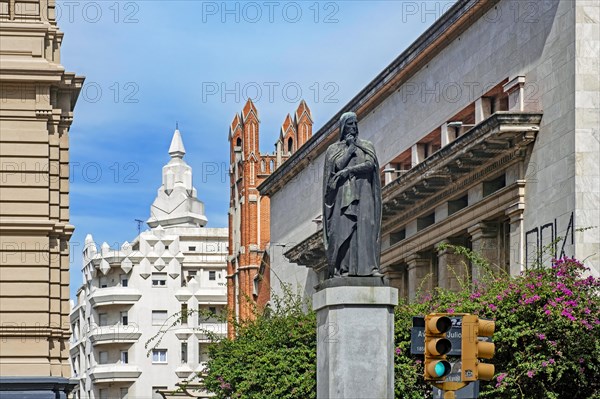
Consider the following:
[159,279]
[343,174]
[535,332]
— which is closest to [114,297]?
[159,279]

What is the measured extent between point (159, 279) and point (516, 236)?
10408 cm

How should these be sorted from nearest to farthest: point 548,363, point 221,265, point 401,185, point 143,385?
point 548,363 < point 401,185 < point 143,385 < point 221,265

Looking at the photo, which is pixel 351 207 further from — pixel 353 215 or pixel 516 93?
pixel 516 93

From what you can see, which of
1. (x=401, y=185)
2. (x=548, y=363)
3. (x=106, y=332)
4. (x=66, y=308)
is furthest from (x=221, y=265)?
(x=548, y=363)

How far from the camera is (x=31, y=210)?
43.6 metres

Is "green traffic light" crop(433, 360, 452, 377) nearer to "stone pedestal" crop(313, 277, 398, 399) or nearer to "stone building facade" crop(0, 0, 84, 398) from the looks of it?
"stone pedestal" crop(313, 277, 398, 399)

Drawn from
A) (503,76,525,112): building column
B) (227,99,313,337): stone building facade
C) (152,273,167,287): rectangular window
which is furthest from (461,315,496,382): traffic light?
(152,273,167,287): rectangular window

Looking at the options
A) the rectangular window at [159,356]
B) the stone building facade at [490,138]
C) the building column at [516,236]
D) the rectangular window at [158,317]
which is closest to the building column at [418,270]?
the stone building facade at [490,138]

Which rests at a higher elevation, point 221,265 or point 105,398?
point 221,265

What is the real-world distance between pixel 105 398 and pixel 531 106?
347ft

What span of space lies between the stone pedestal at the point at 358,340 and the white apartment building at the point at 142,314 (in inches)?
4560

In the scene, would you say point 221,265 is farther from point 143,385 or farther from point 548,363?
point 548,363

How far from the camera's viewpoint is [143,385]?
143250 millimetres

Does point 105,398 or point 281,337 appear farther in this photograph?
point 105,398
